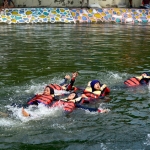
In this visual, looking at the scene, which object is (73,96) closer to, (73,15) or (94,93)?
(94,93)

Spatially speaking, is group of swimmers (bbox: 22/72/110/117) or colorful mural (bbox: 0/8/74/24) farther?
colorful mural (bbox: 0/8/74/24)

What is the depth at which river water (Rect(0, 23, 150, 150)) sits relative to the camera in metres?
8.71

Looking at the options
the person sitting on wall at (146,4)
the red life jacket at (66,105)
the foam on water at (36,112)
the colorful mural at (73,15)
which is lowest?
the foam on water at (36,112)

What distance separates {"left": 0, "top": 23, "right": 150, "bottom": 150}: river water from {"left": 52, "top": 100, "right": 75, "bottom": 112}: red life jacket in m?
0.21

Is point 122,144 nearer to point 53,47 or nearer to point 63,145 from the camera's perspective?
point 63,145

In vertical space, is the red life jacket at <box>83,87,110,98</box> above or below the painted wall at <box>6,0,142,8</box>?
below

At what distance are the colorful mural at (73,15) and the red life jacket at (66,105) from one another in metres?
25.6

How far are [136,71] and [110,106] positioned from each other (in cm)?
549

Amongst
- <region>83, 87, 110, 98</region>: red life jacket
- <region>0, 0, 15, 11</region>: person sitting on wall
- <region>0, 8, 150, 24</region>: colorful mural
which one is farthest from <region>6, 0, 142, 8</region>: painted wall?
<region>83, 87, 110, 98</region>: red life jacket

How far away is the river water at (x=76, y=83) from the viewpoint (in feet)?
28.6

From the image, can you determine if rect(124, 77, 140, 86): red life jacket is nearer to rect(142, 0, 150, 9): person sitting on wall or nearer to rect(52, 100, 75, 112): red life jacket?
rect(52, 100, 75, 112): red life jacket

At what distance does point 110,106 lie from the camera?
11414 mm

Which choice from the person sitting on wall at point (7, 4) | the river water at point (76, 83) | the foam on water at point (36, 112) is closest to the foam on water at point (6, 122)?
the river water at point (76, 83)

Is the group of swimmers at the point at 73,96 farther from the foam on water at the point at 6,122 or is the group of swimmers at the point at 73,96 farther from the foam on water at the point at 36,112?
the foam on water at the point at 6,122
